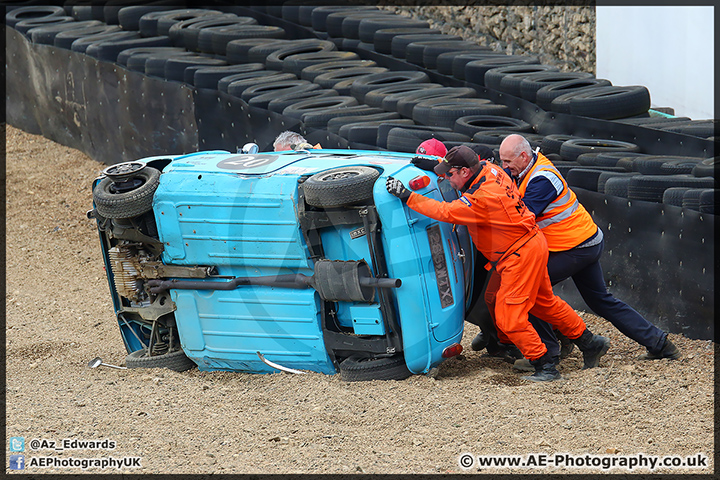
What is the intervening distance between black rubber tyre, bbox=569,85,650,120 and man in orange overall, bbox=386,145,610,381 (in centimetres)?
363

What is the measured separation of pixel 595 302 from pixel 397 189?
189 centimetres

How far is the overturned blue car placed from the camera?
546 cm

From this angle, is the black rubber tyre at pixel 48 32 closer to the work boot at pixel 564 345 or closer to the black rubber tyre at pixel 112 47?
the black rubber tyre at pixel 112 47

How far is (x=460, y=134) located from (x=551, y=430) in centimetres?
418

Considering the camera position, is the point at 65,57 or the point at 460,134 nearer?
the point at 460,134

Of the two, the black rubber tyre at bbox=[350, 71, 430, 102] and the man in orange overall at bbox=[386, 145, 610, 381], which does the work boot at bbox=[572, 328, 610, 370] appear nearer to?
the man in orange overall at bbox=[386, 145, 610, 381]

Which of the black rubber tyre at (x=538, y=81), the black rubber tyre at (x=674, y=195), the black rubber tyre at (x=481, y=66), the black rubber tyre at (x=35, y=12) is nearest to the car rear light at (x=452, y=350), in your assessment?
the black rubber tyre at (x=674, y=195)

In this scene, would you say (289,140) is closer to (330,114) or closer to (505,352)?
(330,114)

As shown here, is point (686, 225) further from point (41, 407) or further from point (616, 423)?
point (41, 407)

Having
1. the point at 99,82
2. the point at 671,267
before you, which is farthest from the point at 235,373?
the point at 99,82

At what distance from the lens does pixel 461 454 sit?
181 inches

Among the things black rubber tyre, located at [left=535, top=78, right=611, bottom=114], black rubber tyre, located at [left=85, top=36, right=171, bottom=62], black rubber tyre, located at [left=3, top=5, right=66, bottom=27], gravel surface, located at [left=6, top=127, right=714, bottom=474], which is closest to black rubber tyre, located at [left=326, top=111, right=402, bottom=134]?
black rubber tyre, located at [left=535, top=78, right=611, bottom=114]

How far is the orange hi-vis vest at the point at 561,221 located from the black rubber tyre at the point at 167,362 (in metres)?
2.89

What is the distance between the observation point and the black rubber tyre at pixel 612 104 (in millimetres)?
8914
